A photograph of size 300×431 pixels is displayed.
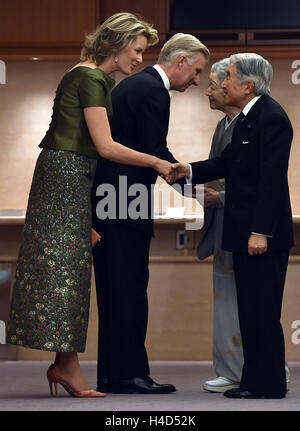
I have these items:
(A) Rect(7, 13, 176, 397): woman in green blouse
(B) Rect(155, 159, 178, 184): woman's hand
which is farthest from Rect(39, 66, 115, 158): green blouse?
(B) Rect(155, 159, 178, 184): woman's hand

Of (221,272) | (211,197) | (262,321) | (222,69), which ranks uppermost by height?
(222,69)

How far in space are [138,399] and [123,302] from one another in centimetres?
37

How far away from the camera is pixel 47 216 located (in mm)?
2873

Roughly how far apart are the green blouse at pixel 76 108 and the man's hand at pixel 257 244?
62 centimetres

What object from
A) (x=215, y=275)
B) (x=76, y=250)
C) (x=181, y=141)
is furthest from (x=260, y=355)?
(x=181, y=141)

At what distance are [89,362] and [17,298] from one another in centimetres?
172

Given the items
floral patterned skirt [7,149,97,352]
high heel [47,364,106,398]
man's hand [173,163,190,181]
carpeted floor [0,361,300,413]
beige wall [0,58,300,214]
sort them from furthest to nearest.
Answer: beige wall [0,58,300,214] → man's hand [173,163,190,181] → high heel [47,364,106,398] → floral patterned skirt [7,149,97,352] → carpeted floor [0,361,300,413]

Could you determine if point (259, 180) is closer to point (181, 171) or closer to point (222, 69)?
point (181, 171)

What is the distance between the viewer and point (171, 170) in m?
3.12

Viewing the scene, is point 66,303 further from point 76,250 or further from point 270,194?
point 270,194

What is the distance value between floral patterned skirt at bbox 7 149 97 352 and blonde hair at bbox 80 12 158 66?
41cm

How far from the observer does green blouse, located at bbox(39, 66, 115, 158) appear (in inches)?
114

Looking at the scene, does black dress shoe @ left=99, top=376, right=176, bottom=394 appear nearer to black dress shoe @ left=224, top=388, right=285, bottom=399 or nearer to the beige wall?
black dress shoe @ left=224, top=388, right=285, bottom=399

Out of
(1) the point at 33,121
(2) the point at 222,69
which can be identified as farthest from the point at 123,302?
(1) the point at 33,121
